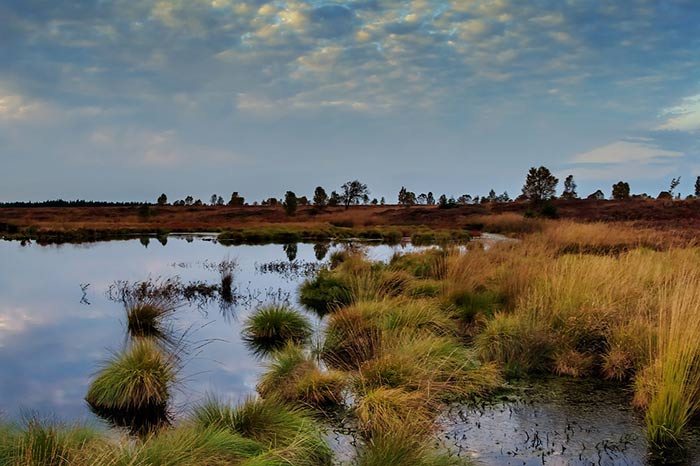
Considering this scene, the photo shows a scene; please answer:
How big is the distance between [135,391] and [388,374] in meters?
3.31

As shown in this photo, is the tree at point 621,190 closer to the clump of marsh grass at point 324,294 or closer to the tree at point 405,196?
the tree at point 405,196

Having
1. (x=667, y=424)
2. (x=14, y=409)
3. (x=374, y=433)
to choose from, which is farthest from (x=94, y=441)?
(x=667, y=424)

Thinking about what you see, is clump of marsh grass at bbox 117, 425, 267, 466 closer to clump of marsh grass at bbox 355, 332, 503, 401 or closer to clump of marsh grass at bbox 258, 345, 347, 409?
clump of marsh grass at bbox 258, 345, 347, 409

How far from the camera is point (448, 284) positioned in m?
13.3

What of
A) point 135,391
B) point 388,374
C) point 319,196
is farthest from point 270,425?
point 319,196

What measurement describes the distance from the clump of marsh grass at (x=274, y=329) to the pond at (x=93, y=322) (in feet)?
1.08

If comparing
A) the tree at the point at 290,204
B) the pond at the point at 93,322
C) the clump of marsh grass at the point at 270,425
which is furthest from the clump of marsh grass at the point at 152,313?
the tree at the point at 290,204

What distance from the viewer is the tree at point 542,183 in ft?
266

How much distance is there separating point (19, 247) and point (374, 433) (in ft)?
114

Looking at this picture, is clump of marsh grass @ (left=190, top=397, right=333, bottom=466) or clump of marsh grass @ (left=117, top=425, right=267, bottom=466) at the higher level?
clump of marsh grass @ (left=117, top=425, right=267, bottom=466)

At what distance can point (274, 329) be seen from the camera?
1138 cm

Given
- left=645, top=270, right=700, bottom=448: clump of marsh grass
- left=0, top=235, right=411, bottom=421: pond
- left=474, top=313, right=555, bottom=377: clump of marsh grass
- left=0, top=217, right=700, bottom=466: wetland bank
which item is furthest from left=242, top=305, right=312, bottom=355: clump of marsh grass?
left=645, top=270, right=700, bottom=448: clump of marsh grass

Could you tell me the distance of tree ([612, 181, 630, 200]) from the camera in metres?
80.9

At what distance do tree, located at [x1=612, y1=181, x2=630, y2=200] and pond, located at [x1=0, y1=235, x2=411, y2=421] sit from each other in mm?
66139
